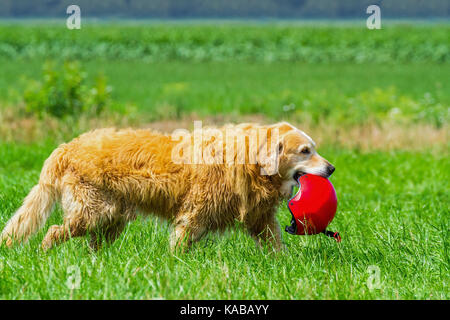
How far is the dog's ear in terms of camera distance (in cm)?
495

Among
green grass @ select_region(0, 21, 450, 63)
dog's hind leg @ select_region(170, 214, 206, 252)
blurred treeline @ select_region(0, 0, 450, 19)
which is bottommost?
dog's hind leg @ select_region(170, 214, 206, 252)

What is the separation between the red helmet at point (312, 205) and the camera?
497cm

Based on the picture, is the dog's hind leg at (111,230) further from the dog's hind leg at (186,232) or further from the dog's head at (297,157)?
the dog's head at (297,157)

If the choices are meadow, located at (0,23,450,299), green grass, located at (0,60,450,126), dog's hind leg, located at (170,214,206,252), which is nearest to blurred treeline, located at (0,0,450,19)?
green grass, located at (0,60,450,126)

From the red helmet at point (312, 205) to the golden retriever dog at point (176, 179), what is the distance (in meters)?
0.11

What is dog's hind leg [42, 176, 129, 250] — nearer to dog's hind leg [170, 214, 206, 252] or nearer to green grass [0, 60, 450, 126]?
dog's hind leg [170, 214, 206, 252]

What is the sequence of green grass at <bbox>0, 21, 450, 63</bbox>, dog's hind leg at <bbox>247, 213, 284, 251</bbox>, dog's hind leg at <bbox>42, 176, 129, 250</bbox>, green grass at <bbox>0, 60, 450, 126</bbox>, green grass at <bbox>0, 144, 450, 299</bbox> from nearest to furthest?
green grass at <bbox>0, 144, 450, 299</bbox> → dog's hind leg at <bbox>42, 176, 129, 250</bbox> → dog's hind leg at <bbox>247, 213, 284, 251</bbox> → green grass at <bbox>0, 60, 450, 126</bbox> → green grass at <bbox>0, 21, 450, 63</bbox>

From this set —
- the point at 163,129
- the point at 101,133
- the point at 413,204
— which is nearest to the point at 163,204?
the point at 101,133

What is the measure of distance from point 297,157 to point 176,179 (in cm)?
102

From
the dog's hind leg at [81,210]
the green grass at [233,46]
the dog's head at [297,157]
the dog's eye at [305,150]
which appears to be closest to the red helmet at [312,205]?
the dog's head at [297,157]

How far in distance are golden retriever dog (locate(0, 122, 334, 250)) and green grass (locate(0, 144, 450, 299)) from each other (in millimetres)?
193

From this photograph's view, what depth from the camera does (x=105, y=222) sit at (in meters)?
5.00

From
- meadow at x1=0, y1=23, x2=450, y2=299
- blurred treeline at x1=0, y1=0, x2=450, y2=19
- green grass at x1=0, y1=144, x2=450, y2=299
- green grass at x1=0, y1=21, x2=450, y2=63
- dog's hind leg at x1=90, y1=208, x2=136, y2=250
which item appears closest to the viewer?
green grass at x1=0, y1=144, x2=450, y2=299

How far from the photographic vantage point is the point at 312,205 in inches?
198
